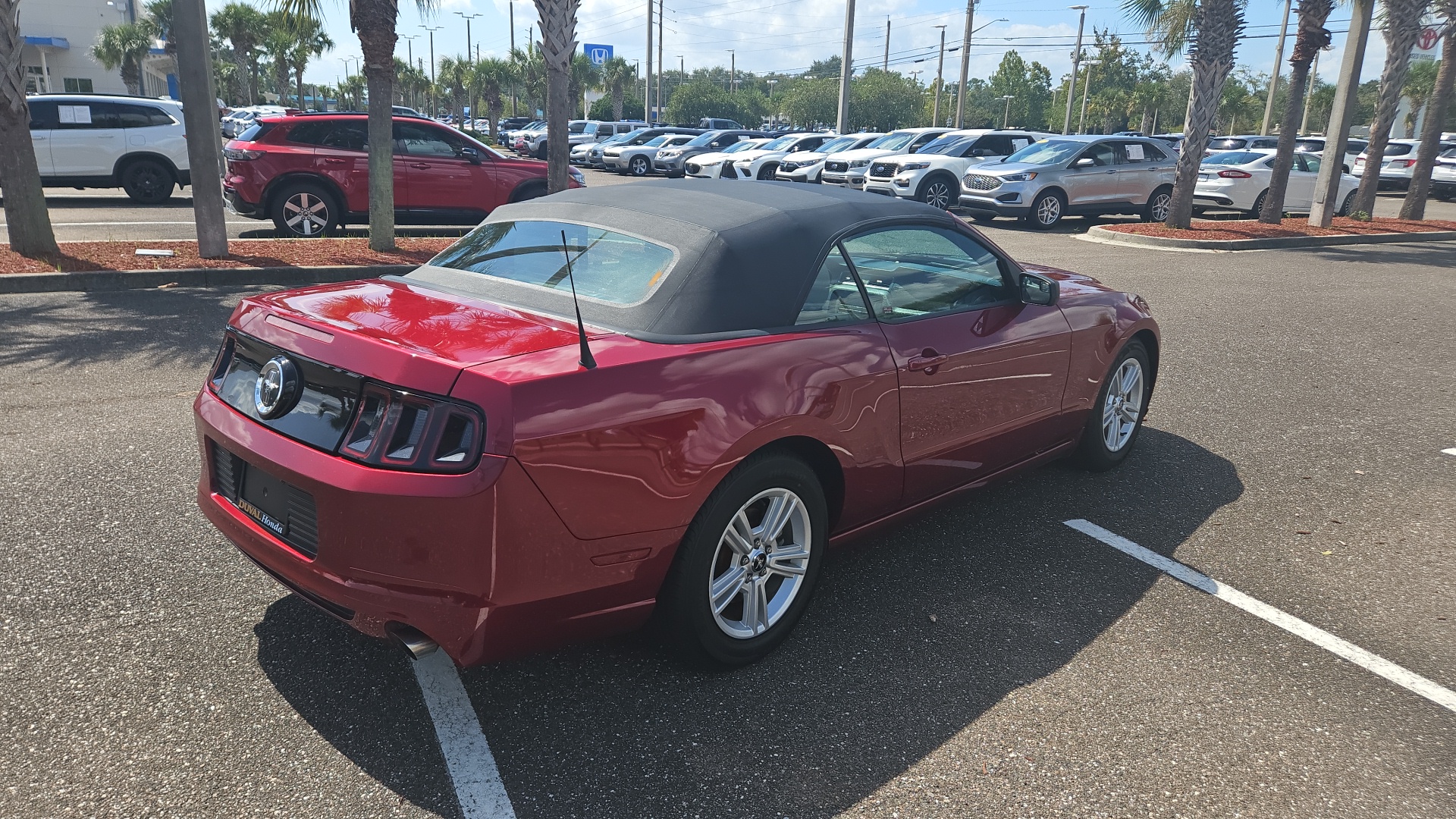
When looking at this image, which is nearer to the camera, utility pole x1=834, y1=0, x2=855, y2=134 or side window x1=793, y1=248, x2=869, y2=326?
side window x1=793, y1=248, x2=869, y2=326

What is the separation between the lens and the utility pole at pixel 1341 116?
17516 millimetres

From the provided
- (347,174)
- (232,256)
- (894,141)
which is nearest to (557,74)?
(347,174)

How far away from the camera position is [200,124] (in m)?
9.92

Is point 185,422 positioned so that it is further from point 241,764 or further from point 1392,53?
point 1392,53

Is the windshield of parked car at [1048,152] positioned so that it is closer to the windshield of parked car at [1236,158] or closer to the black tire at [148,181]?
the windshield of parked car at [1236,158]

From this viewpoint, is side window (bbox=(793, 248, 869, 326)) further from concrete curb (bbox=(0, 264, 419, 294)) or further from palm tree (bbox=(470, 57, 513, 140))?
palm tree (bbox=(470, 57, 513, 140))

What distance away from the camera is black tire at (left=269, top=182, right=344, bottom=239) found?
40.4 ft

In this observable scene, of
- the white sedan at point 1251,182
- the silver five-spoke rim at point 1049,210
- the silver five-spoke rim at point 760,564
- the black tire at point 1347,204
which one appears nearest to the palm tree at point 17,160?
the silver five-spoke rim at point 760,564

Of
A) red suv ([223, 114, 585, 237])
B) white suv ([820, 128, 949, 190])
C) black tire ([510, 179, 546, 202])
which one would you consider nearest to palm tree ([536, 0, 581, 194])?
black tire ([510, 179, 546, 202])

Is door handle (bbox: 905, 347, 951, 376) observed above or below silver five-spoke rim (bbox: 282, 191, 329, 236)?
above

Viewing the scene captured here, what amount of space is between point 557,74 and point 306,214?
13.2 ft

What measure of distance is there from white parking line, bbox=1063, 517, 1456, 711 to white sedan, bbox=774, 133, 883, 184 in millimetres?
18080

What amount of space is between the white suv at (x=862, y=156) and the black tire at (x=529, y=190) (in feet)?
28.6

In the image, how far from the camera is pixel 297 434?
2703 millimetres
